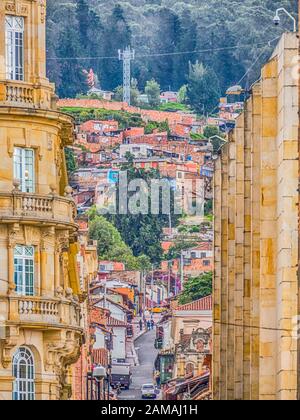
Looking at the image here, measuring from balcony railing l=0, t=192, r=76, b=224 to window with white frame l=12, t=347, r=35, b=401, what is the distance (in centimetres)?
455

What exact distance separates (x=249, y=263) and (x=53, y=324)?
12.6 metres

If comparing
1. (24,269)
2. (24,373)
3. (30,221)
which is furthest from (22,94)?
(24,373)

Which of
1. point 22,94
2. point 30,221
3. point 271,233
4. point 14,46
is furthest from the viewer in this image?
point 14,46

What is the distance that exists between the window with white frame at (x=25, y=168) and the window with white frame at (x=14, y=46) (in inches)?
102

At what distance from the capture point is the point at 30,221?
10025 centimetres

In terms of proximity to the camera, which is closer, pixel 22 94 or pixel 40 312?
pixel 40 312

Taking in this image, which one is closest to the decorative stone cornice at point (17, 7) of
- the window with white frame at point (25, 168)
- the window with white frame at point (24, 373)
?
the window with white frame at point (25, 168)

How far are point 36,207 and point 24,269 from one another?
2.18m

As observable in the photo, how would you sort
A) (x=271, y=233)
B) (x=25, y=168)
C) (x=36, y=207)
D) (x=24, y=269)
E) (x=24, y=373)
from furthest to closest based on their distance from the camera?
(x=25, y=168) < (x=24, y=269) < (x=36, y=207) < (x=24, y=373) < (x=271, y=233)

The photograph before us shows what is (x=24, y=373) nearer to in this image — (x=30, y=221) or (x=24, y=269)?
(x=24, y=269)

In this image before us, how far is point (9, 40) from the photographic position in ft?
334

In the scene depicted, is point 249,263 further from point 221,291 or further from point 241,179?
point 221,291

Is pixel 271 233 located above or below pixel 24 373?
above
